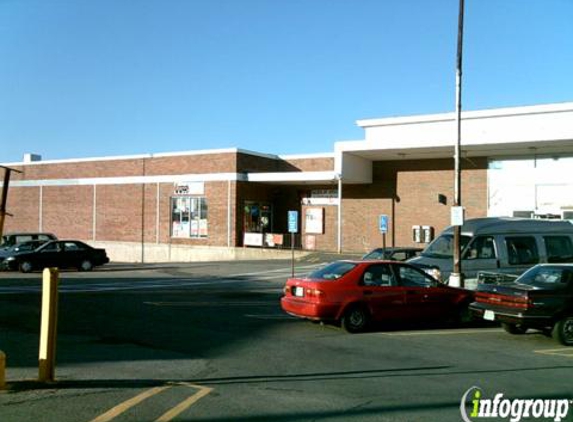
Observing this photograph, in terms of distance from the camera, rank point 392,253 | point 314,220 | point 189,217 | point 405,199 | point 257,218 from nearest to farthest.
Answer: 1. point 392,253
2. point 405,199
3. point 314,220
4. point 257,218
5. point 189,217

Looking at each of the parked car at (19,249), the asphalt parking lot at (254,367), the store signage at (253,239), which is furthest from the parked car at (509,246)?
the store signage at (253,239)

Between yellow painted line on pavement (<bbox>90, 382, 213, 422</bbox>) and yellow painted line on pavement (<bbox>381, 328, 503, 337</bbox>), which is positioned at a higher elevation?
yellow painted line on pavement (<bbox>90, 382, 213, 422</bbox>)

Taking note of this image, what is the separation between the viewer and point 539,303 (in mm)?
11695

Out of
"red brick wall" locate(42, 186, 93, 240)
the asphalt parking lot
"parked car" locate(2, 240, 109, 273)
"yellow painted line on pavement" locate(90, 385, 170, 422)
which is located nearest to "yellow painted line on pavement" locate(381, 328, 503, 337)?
the asphalt parking lot

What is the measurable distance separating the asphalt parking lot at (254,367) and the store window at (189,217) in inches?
1074

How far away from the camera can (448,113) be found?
117ft

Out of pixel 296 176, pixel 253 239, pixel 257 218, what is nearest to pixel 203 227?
pixel 257 218

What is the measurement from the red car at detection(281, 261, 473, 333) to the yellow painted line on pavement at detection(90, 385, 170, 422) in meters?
5.35

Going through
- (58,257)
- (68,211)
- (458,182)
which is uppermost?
(458,182)

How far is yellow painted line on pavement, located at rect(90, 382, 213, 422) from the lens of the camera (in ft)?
20.9

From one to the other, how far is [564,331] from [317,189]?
106 feet

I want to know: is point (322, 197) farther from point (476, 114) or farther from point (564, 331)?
point (564, 331)

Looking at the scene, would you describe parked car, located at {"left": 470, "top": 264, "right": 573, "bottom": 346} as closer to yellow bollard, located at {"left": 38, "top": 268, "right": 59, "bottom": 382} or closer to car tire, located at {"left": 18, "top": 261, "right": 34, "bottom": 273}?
yellow bollard, located at {"left": 38, "top": 268, "right": 59, "bottom": 382}

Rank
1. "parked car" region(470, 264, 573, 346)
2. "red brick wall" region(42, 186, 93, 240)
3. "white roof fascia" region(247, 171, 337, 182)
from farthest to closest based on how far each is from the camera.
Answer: "red brick wall" region(42, 186, 93, 240) → "white roof fascia" region(247, 171, 337, 182) → "parked car" region(470, 264, 573, 346)
